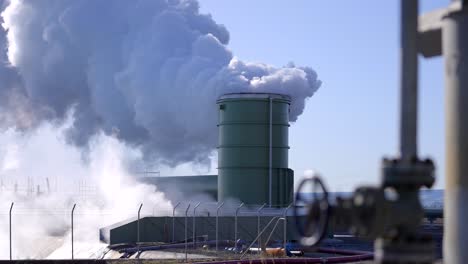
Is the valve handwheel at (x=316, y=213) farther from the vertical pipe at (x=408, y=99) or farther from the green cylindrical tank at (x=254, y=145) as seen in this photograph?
the green cylindrical tank at (x=254, y=145)

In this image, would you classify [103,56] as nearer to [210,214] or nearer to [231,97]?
[231,97]

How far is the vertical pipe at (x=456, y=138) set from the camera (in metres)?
7.98

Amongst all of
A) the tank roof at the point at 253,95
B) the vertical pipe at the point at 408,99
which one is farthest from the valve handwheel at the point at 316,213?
the tank roof at the point at 253,95

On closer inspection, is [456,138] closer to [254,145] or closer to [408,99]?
[408,99]

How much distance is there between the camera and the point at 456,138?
8078mm

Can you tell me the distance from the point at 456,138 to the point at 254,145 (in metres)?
31.5

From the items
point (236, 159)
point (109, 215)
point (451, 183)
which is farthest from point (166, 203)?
point (451, 183)

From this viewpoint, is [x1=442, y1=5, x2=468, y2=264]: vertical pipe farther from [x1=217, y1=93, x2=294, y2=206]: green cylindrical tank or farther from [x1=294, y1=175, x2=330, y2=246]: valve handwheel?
[x1=217, y1=93, x2=294, y2=206]: green cylindrical tank

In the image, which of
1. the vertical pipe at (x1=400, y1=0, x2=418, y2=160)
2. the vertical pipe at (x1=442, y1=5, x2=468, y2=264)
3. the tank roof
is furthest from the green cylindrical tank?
the vertical pipe at (x1=400, y1=0, x2=418, y2=160)

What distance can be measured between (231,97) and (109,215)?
8972 mm

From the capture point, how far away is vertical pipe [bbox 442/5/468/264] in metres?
7.98

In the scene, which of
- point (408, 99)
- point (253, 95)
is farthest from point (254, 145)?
point (408, 99)

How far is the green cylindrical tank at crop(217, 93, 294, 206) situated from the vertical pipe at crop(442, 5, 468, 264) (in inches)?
1223

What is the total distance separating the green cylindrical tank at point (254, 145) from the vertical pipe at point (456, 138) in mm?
31055
